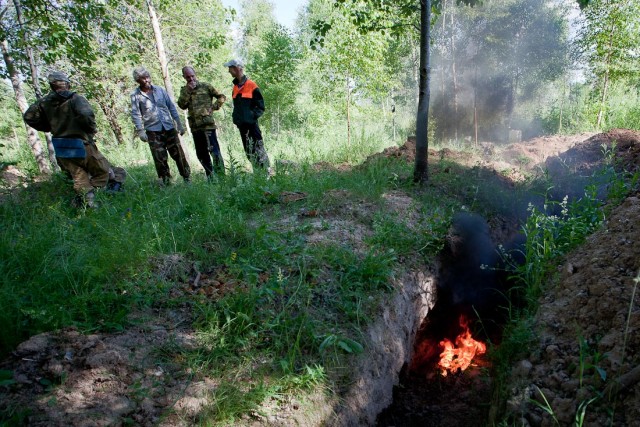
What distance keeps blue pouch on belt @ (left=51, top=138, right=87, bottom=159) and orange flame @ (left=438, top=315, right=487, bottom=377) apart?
17.3ft

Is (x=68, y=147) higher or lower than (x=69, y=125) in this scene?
lower

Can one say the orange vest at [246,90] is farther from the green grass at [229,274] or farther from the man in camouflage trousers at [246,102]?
the green grass at [229,274]

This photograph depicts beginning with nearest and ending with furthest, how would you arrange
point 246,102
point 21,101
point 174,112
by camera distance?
point 174,112 < point 246,102 < point 21,101

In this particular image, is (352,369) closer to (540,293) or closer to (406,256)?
(406,256)

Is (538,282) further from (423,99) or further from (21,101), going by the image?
(21,101)

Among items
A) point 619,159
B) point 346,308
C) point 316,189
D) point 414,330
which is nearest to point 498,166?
point 619,159

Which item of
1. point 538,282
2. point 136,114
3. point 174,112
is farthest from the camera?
point 174,112

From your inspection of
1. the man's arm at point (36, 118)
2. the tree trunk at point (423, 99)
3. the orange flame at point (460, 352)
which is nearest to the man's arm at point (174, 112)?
the man's arm at point (36, 118)

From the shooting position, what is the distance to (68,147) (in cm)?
454

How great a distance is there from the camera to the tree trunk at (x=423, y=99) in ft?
15.5

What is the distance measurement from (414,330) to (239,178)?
10.1 feet

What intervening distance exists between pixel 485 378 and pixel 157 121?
5.52 meters

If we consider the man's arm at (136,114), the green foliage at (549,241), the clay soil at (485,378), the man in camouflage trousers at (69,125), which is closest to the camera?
the clay soil at (485,378)

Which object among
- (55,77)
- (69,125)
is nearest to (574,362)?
(69,125)
